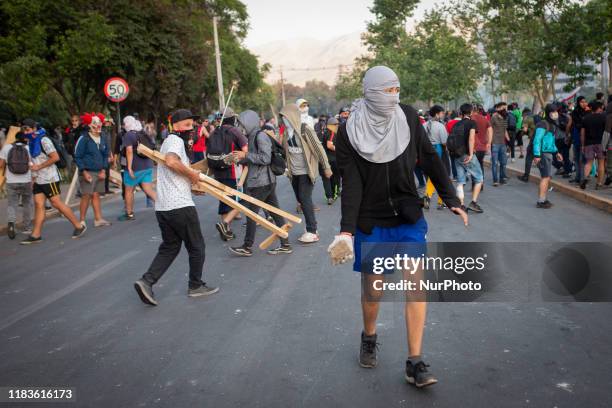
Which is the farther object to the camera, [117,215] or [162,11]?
[162,11]

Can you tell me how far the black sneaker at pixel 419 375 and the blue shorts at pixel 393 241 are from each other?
630mm

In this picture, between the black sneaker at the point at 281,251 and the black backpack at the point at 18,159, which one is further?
the black backpack at the point at 18,159

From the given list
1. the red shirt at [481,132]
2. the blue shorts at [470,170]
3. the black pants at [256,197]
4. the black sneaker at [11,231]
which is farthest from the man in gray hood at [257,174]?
the red shirt at [481,132]

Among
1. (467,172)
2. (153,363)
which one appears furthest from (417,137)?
(467,172)

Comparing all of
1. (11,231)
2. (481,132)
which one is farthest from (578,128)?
(11,231)

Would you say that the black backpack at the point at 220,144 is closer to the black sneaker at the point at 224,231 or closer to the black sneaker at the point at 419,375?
the black sneaker at the point at 224,231

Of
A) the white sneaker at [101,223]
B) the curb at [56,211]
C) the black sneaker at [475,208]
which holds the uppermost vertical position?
the black sneaker at [475,208]

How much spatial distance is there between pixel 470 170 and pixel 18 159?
739cm

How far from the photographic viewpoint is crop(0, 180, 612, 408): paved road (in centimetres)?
361

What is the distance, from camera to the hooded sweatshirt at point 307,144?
8.16 metres

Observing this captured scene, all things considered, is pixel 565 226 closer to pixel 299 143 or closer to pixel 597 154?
pixel 597 154

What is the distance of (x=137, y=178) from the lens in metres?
10.6

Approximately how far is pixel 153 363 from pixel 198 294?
1.68 metres

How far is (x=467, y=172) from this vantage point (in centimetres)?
1042
